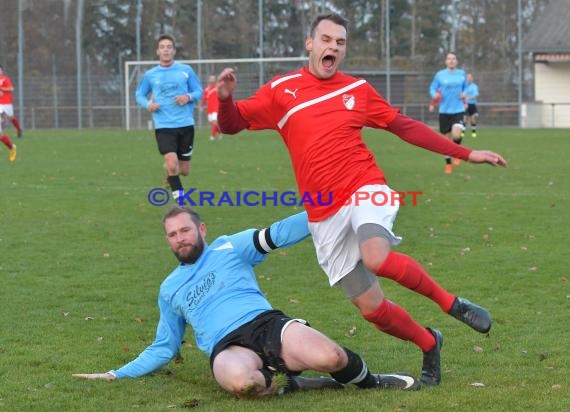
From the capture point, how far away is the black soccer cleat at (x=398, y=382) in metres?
5.26

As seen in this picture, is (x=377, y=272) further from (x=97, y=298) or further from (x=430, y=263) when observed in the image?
(x=430, y=263)

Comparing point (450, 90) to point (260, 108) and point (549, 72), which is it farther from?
point (549, 72)

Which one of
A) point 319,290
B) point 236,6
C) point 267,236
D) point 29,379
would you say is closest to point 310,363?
point 267,236

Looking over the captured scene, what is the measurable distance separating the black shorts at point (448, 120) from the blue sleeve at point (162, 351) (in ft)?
51.7

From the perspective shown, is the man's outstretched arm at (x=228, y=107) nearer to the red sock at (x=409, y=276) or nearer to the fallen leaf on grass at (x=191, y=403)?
the red sock at (x=409, y=276)

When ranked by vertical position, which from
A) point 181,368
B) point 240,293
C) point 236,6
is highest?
point 236,6

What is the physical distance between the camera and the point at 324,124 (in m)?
5.54

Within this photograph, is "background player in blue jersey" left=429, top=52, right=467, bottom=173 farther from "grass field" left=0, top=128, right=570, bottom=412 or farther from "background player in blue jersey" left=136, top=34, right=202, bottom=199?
"background player in blue jersey" left=136, top=34, right=202, bottom=199

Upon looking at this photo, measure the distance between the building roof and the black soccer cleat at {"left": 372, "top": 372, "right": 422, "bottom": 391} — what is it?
40824 mm

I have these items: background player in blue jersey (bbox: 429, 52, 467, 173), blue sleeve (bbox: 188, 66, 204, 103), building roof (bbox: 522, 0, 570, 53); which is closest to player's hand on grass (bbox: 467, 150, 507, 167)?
blue sleeve (bbox: 188, 66, 204, 103)

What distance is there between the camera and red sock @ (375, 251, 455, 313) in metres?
5.13

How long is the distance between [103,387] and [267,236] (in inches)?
46.9

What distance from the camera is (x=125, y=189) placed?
1580 cm

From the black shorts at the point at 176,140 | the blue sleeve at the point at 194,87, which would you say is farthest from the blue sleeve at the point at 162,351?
the blue sleeve at the point at 194,87
